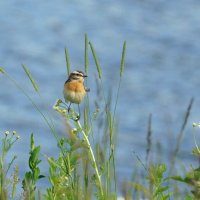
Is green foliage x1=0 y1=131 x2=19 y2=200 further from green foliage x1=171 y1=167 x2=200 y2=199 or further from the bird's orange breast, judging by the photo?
green foliage x1=171 y1=167 x2=200 y2=199

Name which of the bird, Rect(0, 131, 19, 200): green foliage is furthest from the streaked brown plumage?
Rect(0, 131, 19, 200): green foliage

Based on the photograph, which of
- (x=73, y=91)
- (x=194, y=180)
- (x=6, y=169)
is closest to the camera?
(x=194, y=180)

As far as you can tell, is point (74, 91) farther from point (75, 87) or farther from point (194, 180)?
point (194, 180)

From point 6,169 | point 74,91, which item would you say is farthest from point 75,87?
point 6,169

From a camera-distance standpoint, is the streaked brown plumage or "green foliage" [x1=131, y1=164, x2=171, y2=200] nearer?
"green foliage" [x1=131, y1=164, x2=171, y2=200]

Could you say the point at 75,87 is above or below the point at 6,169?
above

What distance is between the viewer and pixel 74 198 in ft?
14.9

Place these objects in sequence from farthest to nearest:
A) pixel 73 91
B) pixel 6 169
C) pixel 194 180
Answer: pixel 73 91, pixel 6 169, pixel 194 180

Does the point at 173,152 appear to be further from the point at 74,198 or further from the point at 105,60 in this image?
the point at 105,60

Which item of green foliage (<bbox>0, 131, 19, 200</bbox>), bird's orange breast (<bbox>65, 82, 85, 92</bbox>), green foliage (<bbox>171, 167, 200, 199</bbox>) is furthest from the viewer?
bird's orange breast (<bbox>65, 82, 85, 92</bbox>)

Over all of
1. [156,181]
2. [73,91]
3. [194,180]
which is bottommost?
[194,180]

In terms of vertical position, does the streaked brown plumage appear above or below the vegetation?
above

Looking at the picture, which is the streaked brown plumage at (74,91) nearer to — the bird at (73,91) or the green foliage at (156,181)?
the bird at (73,91)

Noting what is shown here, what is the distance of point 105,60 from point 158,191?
1495 centimetres
